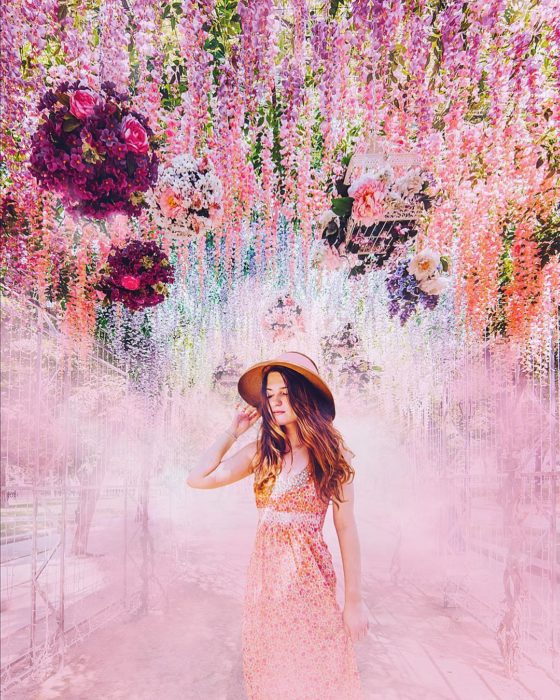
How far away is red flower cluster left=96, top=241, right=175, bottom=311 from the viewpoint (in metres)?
2.70

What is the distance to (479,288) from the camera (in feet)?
13.6

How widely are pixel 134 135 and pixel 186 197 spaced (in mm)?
451

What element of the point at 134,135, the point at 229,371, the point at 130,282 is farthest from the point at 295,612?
the point at 229,371

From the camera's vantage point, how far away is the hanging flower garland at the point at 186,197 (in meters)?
2.67

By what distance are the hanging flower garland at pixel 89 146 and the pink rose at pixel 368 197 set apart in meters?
1.02

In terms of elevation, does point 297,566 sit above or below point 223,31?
below

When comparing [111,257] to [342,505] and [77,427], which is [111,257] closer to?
[342,505]

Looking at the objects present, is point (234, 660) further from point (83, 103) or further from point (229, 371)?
point (83, 103)

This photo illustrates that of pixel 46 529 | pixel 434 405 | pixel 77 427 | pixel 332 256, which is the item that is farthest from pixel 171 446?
pixel 332 256

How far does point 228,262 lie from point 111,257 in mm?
2065

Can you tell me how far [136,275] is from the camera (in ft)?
8.87

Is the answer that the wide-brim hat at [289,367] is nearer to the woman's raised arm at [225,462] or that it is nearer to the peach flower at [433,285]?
the woman's raised arm at [225,462]

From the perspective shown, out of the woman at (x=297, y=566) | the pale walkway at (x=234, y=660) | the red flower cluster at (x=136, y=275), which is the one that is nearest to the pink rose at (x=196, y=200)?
the red flower cluster at (x=136, y=275)

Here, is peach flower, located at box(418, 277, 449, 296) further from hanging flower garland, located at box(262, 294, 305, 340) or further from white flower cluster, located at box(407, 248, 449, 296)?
hanging flower garland, located at box(262, 294, 305, 340)
